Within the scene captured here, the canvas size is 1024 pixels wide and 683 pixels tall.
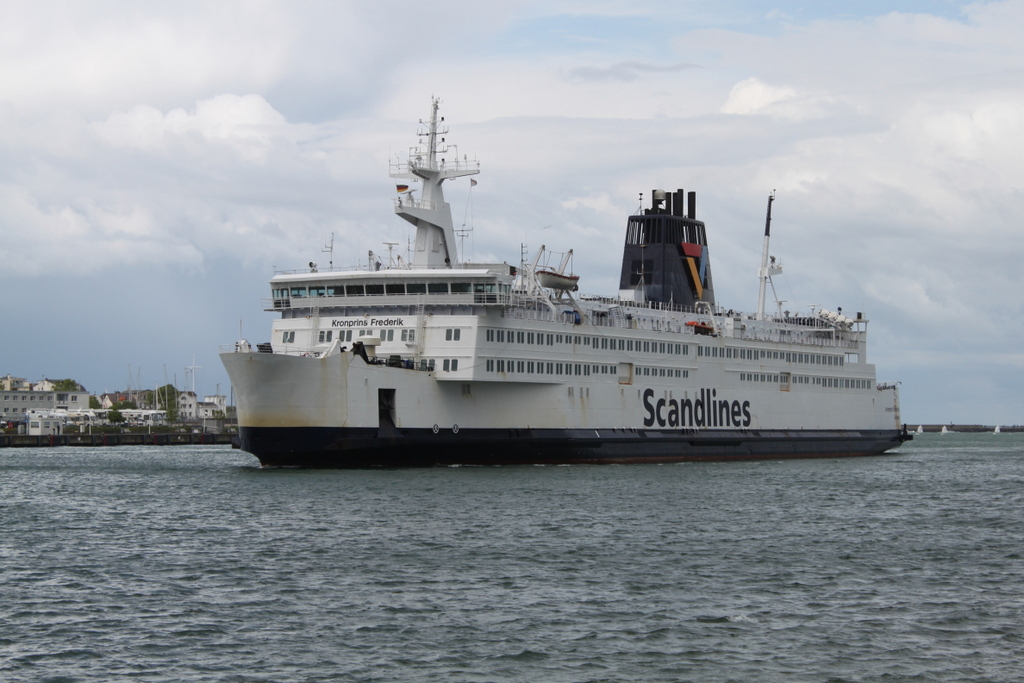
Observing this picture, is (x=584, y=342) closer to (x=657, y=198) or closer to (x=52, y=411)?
(x=657, y=198)

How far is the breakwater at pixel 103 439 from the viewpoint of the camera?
94875 mm

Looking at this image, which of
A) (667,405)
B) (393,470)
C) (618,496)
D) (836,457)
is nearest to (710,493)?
(618,496)

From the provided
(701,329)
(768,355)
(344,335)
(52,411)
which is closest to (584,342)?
(701,329)

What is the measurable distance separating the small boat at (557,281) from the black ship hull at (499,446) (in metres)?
6.40

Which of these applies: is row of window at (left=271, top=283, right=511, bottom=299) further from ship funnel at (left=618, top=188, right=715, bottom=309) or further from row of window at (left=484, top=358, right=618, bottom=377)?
ship funnel at (left=618, top=188, right=715, bottom=309)

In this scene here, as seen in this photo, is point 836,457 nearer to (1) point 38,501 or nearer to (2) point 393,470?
(2) point 393,470

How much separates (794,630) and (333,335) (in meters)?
32.8

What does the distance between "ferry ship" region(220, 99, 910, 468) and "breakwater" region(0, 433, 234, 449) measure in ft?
171

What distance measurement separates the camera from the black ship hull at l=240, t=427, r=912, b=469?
4347cm

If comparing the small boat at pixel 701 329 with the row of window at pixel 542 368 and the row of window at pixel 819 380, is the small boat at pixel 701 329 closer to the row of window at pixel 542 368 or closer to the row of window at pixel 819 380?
the row of window at pixel 819 380

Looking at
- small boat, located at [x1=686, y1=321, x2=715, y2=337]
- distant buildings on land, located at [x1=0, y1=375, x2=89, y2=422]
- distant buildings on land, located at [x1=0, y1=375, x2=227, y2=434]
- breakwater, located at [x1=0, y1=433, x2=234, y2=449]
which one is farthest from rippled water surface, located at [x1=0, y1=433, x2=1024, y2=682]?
distant buildings on land, located at [x1=0, y1=375, x2=89, y2=422]

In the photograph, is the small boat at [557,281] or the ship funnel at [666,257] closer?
the small boat at [557,281]

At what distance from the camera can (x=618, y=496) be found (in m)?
37.6

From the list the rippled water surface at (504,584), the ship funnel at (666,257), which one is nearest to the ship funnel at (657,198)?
the ship funnel at (666,257)
